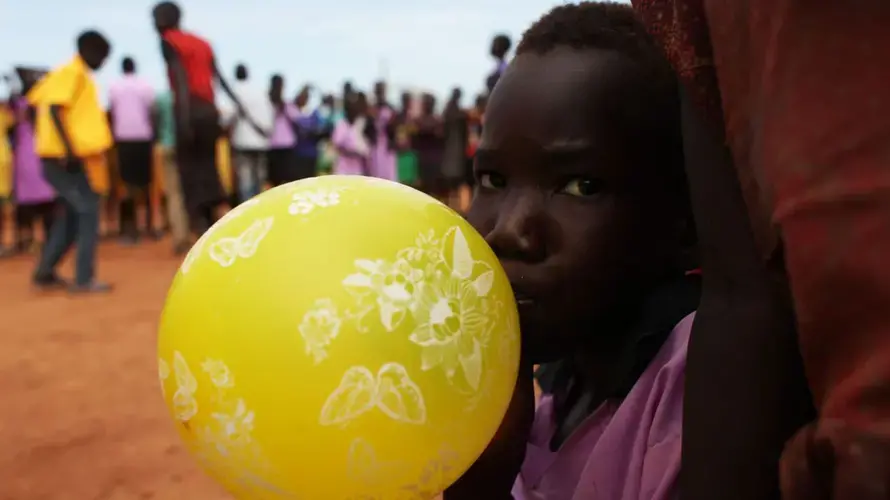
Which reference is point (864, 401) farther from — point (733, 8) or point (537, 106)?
point (537, 106)

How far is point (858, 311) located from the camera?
22.8 inches

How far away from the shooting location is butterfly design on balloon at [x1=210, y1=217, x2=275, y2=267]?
0.88 metres

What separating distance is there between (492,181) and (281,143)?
733cm

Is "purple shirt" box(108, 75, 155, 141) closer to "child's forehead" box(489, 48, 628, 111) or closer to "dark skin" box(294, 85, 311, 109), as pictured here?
"dark skin" box(294, 85, 311, 109)

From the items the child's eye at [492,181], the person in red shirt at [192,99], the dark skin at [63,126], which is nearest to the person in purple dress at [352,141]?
the person in red shirt at [192,99]

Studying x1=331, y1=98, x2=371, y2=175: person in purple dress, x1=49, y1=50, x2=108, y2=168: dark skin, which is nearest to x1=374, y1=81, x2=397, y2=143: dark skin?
x1=331, y1=98, x2=371, y2=175: person in purple dress

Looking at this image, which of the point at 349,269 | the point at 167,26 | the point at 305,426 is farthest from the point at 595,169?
the point at 167,26

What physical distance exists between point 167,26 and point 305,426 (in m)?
4.98

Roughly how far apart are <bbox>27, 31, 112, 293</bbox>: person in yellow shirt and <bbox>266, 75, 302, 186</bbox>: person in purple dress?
10.6 feet

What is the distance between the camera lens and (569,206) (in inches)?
41.2

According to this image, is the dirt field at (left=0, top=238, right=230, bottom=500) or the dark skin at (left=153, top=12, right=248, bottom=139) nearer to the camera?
the dirt field at (left=0, top=238, right=230, bottom=500)

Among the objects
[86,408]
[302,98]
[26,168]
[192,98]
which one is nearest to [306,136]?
[302,98]

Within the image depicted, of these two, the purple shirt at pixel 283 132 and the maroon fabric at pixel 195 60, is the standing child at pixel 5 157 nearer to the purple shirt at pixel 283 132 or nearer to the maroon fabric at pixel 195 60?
the purple shirt at pixel 283 132

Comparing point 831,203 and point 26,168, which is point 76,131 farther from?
point 831,203
